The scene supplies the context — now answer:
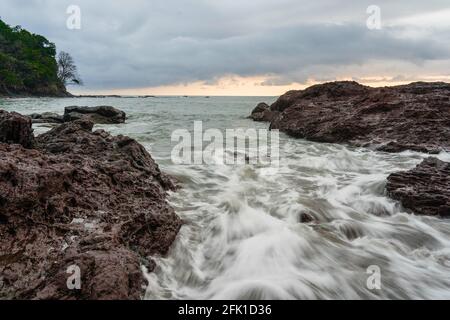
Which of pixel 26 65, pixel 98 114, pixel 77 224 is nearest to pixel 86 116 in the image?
pixel 98 114

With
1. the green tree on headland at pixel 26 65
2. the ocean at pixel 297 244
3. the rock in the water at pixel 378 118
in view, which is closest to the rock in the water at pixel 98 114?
the rock in the water at pixel 378 118

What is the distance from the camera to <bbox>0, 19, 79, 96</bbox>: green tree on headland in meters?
63.0

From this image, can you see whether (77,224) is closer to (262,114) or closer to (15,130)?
(15,130)

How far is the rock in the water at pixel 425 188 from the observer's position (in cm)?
481

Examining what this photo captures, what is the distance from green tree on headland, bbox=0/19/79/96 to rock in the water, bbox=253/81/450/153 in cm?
6069

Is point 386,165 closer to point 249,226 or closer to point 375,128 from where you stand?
point 375,128

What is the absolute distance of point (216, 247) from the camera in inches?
156

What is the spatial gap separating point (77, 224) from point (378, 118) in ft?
33.2

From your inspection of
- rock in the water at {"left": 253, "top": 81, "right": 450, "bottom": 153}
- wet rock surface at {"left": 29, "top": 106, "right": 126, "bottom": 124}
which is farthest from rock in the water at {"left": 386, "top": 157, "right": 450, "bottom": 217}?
wet rock surface at {"left": 29, "top": 106, "right": 126, "bottom": 124}

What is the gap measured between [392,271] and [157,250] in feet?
7.57

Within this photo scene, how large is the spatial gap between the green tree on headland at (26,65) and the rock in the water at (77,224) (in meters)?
65.9

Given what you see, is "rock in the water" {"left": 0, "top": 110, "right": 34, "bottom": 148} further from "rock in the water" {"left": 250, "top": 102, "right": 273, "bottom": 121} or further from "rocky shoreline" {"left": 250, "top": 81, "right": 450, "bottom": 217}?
"rock in the water" {"left": 250, "top": 102, "right": 273, "bottom": 121}

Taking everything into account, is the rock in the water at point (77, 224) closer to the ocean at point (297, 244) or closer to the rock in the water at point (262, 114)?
the ocean at point (297, 244)

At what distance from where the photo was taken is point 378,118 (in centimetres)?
1126
